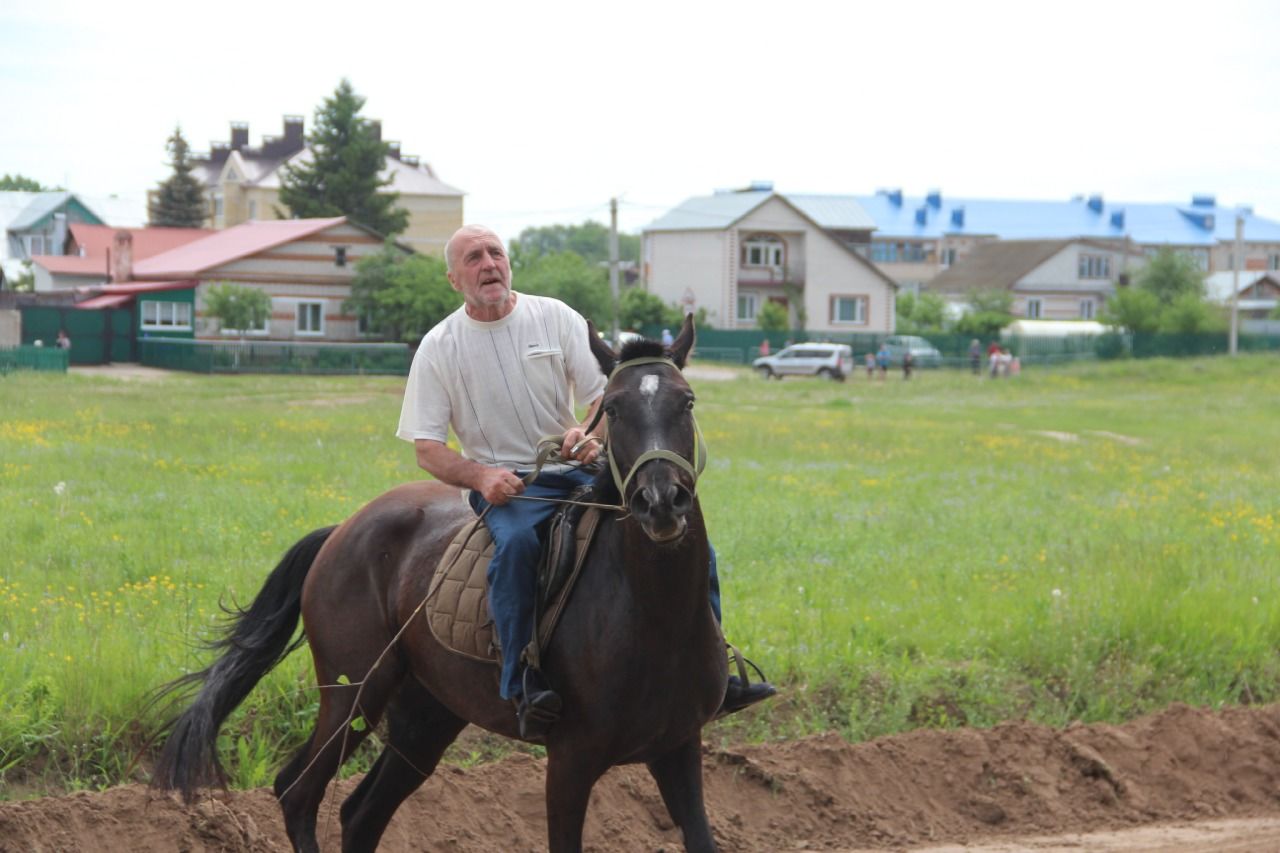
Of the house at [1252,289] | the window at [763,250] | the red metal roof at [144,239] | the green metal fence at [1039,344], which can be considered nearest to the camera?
the green metal fence at [1039,344]

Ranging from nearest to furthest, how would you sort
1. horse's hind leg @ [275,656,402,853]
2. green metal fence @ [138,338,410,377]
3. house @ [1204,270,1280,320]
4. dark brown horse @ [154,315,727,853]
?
dark brown horse @ [154,315,727,853] < horse's hind leg @ [275,656,402,853] < green metal fence @ [138,338,410,377] < house @ [1204,270,1280,320]

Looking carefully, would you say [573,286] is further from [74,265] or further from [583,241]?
[583,241]

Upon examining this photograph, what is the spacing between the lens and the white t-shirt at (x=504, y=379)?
626 centimetres

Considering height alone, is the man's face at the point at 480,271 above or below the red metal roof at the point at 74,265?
below

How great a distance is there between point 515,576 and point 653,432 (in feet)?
3.69

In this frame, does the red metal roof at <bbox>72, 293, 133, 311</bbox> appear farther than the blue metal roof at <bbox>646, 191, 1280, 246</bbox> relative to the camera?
No

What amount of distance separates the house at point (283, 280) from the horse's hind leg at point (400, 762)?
180 feet

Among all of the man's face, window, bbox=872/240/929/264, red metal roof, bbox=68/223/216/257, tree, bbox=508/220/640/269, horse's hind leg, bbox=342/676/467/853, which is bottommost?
horse's hind leg, bbox=342/676/467/853

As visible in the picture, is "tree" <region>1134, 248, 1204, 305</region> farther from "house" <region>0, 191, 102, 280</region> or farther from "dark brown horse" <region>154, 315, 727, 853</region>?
"dark brown horse" <region>154, 315, 727, 853</region>

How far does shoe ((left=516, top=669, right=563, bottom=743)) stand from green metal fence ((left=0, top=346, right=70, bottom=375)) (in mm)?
35536

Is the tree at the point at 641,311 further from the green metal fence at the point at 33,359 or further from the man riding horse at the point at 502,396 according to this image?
the man riding horse at the point at 502,396

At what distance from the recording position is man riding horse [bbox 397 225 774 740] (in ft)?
20.0

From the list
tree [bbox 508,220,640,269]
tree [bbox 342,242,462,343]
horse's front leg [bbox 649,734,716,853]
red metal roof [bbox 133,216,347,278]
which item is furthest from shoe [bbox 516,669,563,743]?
tree [bbox 508,220,640,269]

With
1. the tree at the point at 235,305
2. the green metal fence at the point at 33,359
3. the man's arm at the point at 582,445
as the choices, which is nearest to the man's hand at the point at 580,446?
the man's arm at the point at 582,445
